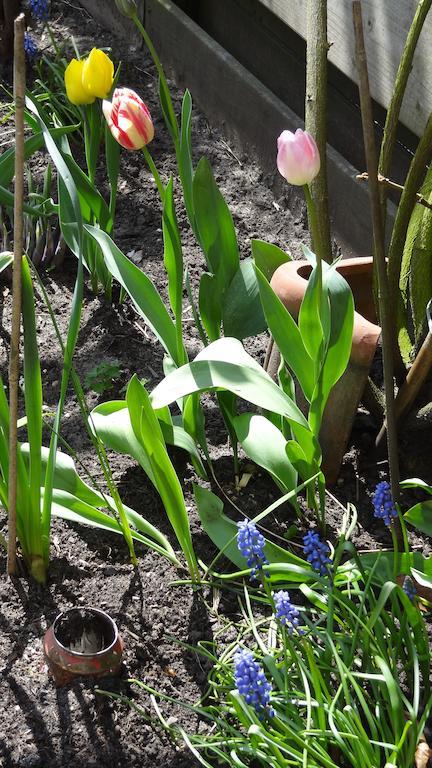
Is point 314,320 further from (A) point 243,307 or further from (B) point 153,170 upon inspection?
(B) point 153,170

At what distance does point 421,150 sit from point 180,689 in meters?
1.10

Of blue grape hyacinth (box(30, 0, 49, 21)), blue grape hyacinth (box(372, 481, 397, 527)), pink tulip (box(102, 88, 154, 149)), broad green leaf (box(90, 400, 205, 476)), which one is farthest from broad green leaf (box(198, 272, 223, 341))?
blue grape hyacinth (box(30, 0, 49, 21))

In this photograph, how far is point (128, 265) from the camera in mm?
1896

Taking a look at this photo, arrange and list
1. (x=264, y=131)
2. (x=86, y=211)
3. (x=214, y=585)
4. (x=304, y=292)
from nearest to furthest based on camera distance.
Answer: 1. (x=214, y=585)
2. (x=304, y=292)
3. (x=86, y=211)
4. (x=264, y=131)

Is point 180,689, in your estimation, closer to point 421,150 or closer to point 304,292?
point 304,292

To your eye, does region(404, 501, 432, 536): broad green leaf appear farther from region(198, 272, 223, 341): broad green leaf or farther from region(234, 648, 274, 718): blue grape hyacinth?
region(198, 272, 223, 341): broad green leaf

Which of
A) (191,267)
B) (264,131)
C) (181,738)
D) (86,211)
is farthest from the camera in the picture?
(264,131)

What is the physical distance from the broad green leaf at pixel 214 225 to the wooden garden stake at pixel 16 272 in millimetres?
584

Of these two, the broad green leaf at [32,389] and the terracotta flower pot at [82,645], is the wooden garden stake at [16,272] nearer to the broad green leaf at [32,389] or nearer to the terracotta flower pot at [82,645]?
the broad green leaf at [32,389]

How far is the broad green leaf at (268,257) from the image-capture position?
2000mm

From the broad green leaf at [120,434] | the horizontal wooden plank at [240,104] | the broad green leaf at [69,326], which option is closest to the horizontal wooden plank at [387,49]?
the horizontal wooden plank at [240,104]

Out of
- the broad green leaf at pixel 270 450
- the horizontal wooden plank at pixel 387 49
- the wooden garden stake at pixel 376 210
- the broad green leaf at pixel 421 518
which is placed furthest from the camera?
the horizontal wooden plank at pixel 387 49

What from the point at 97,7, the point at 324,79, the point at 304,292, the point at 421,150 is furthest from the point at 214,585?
the point at 97,7

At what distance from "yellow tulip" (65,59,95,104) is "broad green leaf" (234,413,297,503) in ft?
2.82
